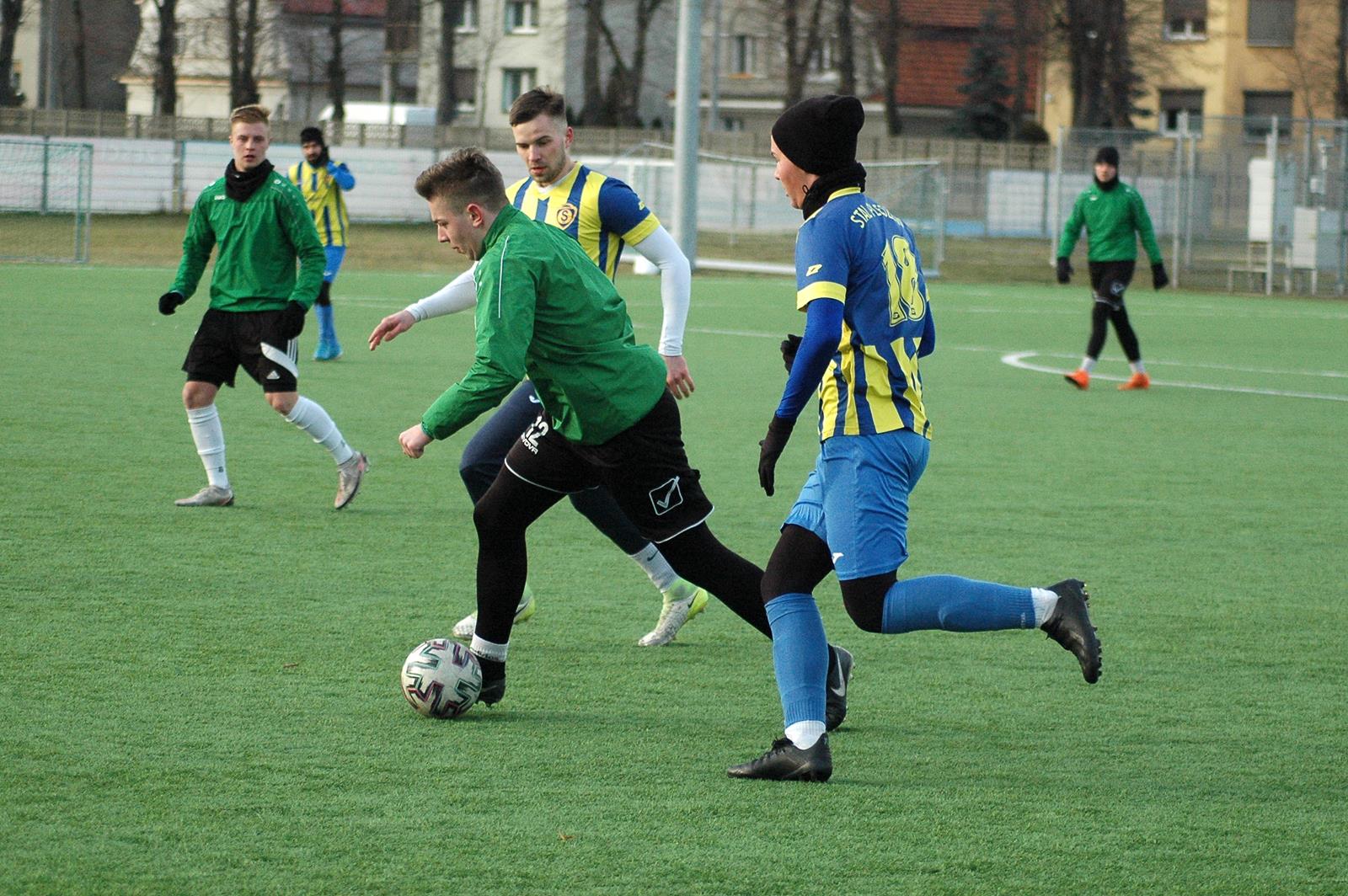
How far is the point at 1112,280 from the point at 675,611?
34.6 ft

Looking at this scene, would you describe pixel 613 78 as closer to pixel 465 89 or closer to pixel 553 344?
pixel 465 89

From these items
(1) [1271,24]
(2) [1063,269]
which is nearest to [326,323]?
(2) [1063,269]

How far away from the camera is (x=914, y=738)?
5.34m

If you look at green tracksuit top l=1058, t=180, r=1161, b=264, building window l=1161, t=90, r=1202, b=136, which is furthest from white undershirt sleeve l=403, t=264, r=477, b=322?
building window l=1161, t=90, r=1202, b=136

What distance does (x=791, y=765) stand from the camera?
479cm

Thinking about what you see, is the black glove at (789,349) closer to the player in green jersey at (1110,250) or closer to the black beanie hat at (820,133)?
the black beanie hat at (820,133)

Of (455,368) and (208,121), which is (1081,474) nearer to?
(455,368)

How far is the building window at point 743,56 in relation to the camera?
270 ft

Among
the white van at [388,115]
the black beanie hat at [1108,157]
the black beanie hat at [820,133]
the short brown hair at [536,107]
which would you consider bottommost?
the black beanie hat at [820,133]

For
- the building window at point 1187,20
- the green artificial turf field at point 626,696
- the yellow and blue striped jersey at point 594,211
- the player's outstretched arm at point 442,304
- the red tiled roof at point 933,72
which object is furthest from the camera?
the red tiled roof at point 933,72

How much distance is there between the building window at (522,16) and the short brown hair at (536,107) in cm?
7125

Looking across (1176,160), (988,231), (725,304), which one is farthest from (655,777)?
(988,231)

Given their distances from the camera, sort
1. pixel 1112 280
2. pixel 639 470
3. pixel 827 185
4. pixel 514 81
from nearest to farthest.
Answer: pixel 827 185
pixel 639 470
pixel 1112 280
pixel 514 81

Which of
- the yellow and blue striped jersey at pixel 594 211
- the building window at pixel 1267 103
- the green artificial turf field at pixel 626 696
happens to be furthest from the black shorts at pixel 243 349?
the building window at pixel 1267 103
